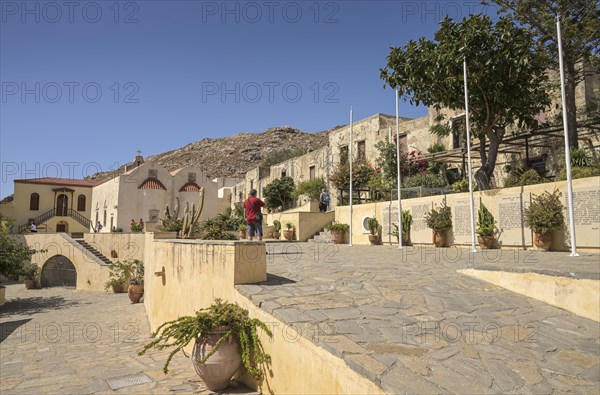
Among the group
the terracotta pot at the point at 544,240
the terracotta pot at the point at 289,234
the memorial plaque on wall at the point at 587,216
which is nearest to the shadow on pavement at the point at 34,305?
the terracotta pot at the point at 289,234

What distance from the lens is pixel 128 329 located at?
1083 cm

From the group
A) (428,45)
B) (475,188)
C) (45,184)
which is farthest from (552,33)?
(45,184)

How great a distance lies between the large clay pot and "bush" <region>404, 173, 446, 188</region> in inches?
630

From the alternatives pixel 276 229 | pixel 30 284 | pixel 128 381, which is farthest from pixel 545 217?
pixel 30 284

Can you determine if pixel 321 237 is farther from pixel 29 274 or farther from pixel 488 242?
pixel 29 274

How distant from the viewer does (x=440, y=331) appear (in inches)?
162

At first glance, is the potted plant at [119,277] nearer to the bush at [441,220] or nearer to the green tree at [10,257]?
the green tree at [10,257]

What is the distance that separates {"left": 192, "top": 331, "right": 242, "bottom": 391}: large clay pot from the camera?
438 cm

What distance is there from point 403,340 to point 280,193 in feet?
93.3

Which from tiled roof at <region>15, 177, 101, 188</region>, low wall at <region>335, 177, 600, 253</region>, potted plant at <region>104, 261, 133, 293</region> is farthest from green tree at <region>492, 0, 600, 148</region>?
tiled roof at <region>15, 177, 101, 188</region>

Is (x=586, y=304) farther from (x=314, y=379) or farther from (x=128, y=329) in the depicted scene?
(x=128, y=329)

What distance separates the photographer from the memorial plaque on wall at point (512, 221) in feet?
34.4

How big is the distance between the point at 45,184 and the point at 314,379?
41.6m

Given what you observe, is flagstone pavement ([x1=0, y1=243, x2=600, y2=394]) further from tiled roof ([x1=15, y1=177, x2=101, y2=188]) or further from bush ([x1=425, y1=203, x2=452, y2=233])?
tiled roof ([x1=15, y1=177, x2=101, y2=188])
